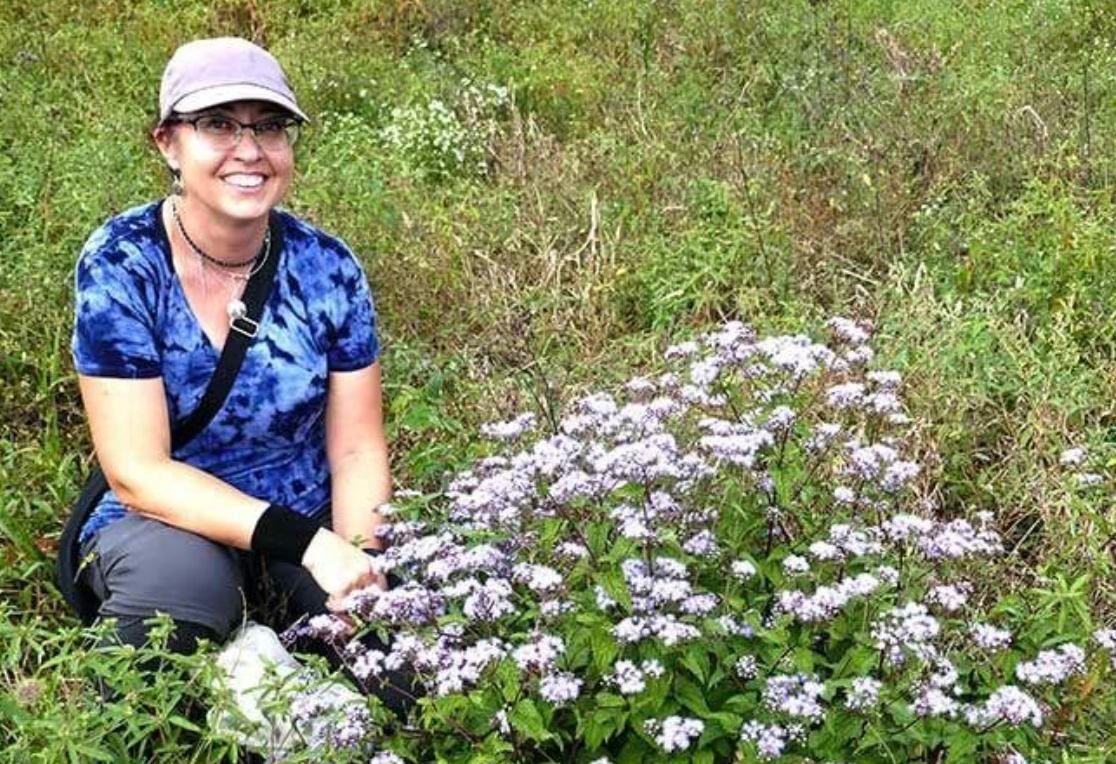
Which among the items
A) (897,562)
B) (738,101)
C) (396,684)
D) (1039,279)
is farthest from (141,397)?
(738,101)

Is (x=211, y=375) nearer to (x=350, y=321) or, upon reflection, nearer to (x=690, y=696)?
(x=350, y=321)

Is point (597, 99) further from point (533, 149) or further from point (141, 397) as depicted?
point (141, 397)

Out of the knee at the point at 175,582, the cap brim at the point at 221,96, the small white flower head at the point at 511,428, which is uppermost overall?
A: the cap brim at the point at 221,96

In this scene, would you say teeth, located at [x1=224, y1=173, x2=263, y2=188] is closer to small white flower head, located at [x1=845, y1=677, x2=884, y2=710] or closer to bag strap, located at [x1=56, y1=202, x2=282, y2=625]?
bag strap, located at [x1=56, y1=202, x2=282, y2=625]

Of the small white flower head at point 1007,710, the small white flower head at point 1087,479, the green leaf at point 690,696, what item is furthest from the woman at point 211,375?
the small white flower head at point 1087,479

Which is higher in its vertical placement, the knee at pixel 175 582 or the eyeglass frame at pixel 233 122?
the eyeglass frame at pixel 233 122

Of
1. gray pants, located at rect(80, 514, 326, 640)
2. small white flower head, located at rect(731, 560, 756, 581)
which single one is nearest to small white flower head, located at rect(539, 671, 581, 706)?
small white flower head, located at rect(731, 560, 756, 581)

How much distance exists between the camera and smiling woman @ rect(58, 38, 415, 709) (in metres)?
2.95

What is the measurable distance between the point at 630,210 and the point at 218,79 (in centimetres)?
261

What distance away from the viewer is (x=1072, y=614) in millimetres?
2830

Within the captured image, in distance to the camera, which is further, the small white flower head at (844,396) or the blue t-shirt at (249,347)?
the blue t-shirt at (249,347)

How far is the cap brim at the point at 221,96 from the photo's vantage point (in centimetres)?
291

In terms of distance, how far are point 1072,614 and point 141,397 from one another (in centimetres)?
198

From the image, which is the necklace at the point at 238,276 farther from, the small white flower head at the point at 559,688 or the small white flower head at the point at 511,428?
the small white flower head at the point at 559,688
